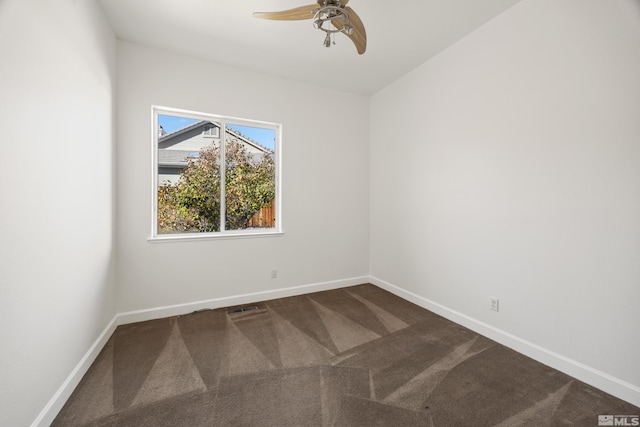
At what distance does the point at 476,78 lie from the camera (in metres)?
2.52

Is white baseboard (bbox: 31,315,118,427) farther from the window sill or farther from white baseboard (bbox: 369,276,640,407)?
white baseboard (bbox: 369,276,640,407)

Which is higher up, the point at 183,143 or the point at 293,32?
the point at 293,32

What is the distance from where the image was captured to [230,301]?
3.17 metres

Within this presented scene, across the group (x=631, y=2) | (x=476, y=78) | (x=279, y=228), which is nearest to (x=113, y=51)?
(x=279, y=228)

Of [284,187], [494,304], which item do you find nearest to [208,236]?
[284,187]

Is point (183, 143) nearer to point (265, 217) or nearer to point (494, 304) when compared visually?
point (265, 217)

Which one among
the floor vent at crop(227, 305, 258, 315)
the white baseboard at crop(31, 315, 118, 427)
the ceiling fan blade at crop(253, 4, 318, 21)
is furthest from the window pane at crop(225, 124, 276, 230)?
the ceiling fan blade at crop(253, 4, 318, 21)

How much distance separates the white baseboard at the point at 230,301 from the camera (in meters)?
2.76

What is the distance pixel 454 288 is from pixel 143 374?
283 centimetres

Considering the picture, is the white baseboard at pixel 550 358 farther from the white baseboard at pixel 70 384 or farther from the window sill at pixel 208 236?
the white baseboard at pixel 70 384

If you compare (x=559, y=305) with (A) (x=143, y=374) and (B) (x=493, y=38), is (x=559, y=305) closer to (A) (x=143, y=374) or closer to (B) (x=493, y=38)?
(B) (x=493, y=38)

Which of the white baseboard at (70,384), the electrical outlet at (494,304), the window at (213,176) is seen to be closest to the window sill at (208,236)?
the window at (213,176)

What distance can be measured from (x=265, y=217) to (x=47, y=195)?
2.17m

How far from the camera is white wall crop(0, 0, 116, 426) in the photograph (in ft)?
3.94
